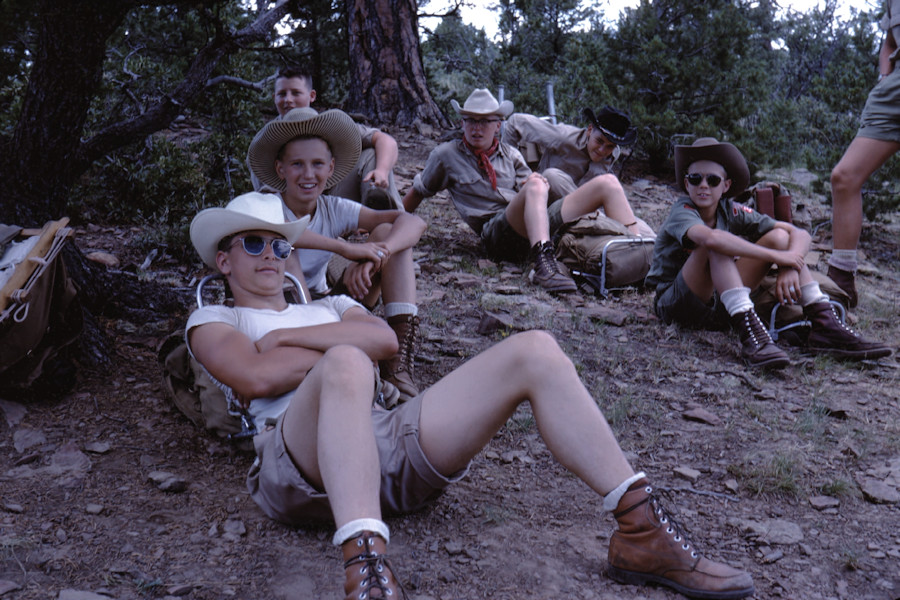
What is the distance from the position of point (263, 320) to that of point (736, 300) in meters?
3.13

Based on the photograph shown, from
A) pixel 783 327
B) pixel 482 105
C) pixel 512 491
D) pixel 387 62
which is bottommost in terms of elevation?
pixel 512 491

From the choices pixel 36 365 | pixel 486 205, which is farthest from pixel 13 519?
pixel 486 205

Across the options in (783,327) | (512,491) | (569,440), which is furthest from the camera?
(783,327)

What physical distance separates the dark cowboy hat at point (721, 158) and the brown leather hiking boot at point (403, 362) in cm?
215

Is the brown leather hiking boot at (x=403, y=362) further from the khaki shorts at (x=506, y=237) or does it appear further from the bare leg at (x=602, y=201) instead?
the bare leg at (x=602, y=201)

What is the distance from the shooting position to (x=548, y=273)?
6391 millimetres

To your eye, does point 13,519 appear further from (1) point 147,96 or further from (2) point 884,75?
(2) point 884,75

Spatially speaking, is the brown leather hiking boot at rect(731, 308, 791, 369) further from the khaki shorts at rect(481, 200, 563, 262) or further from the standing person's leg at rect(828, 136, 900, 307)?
the khaki shorts at rect(481, 200, 563, 262)

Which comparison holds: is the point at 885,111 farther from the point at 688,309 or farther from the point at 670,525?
the point at 670,525

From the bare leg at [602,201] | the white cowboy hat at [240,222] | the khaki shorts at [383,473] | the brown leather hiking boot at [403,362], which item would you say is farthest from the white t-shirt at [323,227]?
the bare leg at [602,201]

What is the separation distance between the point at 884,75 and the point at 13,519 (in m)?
5.95

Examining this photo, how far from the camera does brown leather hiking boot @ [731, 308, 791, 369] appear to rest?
4.91 metres

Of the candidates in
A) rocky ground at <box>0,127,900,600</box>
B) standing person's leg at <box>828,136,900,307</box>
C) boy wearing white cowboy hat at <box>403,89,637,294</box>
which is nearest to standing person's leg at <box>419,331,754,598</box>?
rocky ground at <box>0,127,900,600</box>

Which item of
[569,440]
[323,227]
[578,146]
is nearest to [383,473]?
[569,440]
